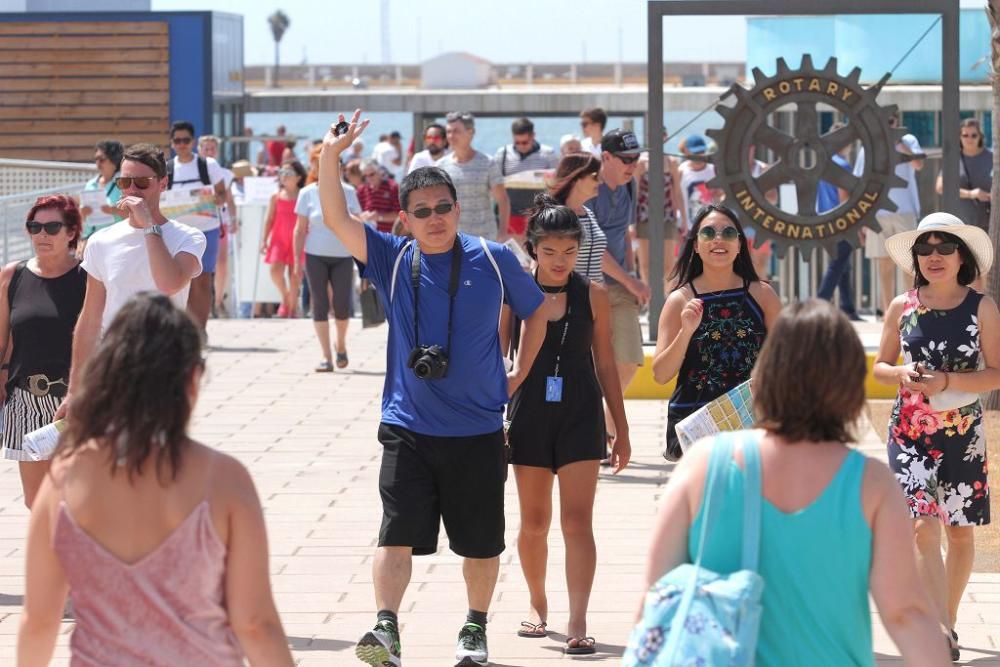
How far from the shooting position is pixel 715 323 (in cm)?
595

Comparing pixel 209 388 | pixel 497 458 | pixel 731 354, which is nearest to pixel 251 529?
pixel 497 458

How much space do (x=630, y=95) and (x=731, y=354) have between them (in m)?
28.9

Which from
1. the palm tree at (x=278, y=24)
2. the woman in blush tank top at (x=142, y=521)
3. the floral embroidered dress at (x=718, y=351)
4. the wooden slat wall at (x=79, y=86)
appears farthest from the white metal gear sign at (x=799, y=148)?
the palm tree at (x=278, y=24)

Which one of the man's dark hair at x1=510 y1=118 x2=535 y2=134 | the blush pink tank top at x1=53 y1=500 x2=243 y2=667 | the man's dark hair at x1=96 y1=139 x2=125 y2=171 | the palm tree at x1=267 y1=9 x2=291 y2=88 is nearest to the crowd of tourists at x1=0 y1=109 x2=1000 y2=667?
the blush pink tank top at x1=53 y1=500 x2=243 y2=667

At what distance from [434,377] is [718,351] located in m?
1.02

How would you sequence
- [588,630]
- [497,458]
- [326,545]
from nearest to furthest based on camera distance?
[497,458] → [588,630] → [326,545]

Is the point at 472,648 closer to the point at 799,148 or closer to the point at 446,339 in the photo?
the point at 446,339

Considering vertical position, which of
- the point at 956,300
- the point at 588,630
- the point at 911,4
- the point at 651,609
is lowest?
the point at 588,630

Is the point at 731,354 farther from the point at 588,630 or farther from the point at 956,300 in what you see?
the point at 588,630

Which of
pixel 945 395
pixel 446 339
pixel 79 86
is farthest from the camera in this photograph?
pixel 79 86

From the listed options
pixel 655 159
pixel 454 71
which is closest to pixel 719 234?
pixel 655 159

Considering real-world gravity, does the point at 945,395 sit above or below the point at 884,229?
below

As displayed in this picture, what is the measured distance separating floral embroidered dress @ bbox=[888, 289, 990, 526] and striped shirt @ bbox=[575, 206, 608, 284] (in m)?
2.71

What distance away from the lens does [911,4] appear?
41.0 feet
